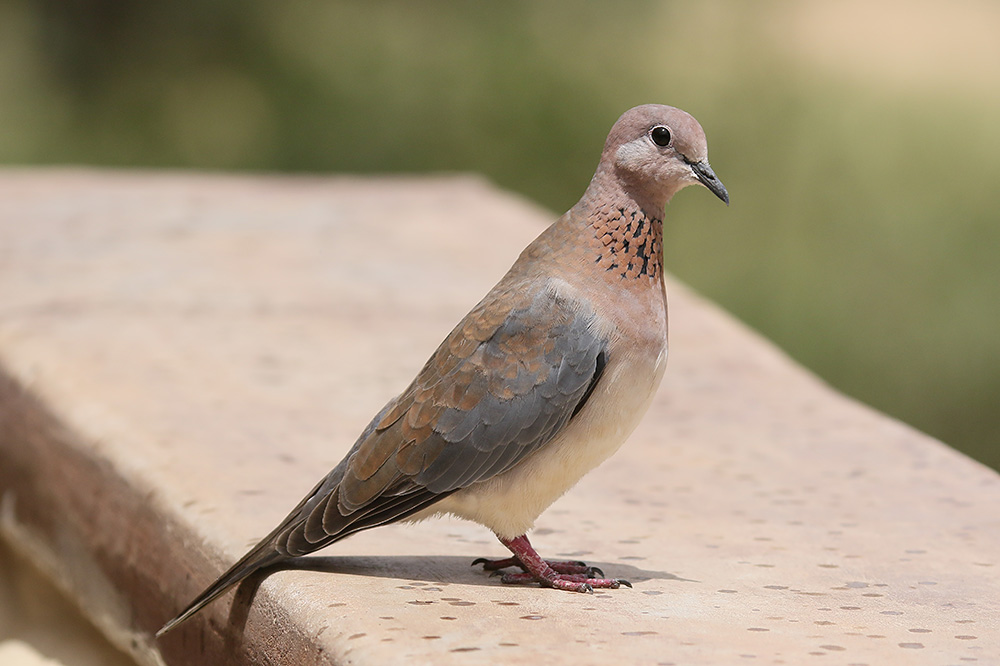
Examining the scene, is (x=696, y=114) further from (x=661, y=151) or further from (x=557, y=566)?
(x=557, y=566)

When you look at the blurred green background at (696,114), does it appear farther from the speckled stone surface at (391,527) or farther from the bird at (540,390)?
the bird at (540,390)

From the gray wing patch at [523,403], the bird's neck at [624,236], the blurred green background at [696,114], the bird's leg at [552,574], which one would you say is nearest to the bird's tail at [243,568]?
the gray wing patch at [523,403]

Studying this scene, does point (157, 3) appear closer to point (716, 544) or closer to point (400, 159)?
point (400, 159)

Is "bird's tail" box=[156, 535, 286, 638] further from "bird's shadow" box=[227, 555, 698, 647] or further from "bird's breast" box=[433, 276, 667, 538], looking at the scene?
"bird's breast" box=[433, 276, 667, 538]

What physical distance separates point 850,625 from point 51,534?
2183mm

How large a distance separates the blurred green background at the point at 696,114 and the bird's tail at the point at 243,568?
15.4ft

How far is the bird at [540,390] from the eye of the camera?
7.18ft

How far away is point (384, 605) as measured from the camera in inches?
82.1

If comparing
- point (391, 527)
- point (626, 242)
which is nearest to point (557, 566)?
point (391, 527)

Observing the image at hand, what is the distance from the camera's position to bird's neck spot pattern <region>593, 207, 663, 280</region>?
2.25 meters

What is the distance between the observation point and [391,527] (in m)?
2.67

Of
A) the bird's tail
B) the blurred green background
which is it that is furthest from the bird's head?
the blurred green background

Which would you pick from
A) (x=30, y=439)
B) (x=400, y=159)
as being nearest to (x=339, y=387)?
(x=30, y=439)

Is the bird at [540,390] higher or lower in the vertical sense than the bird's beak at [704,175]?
lower
